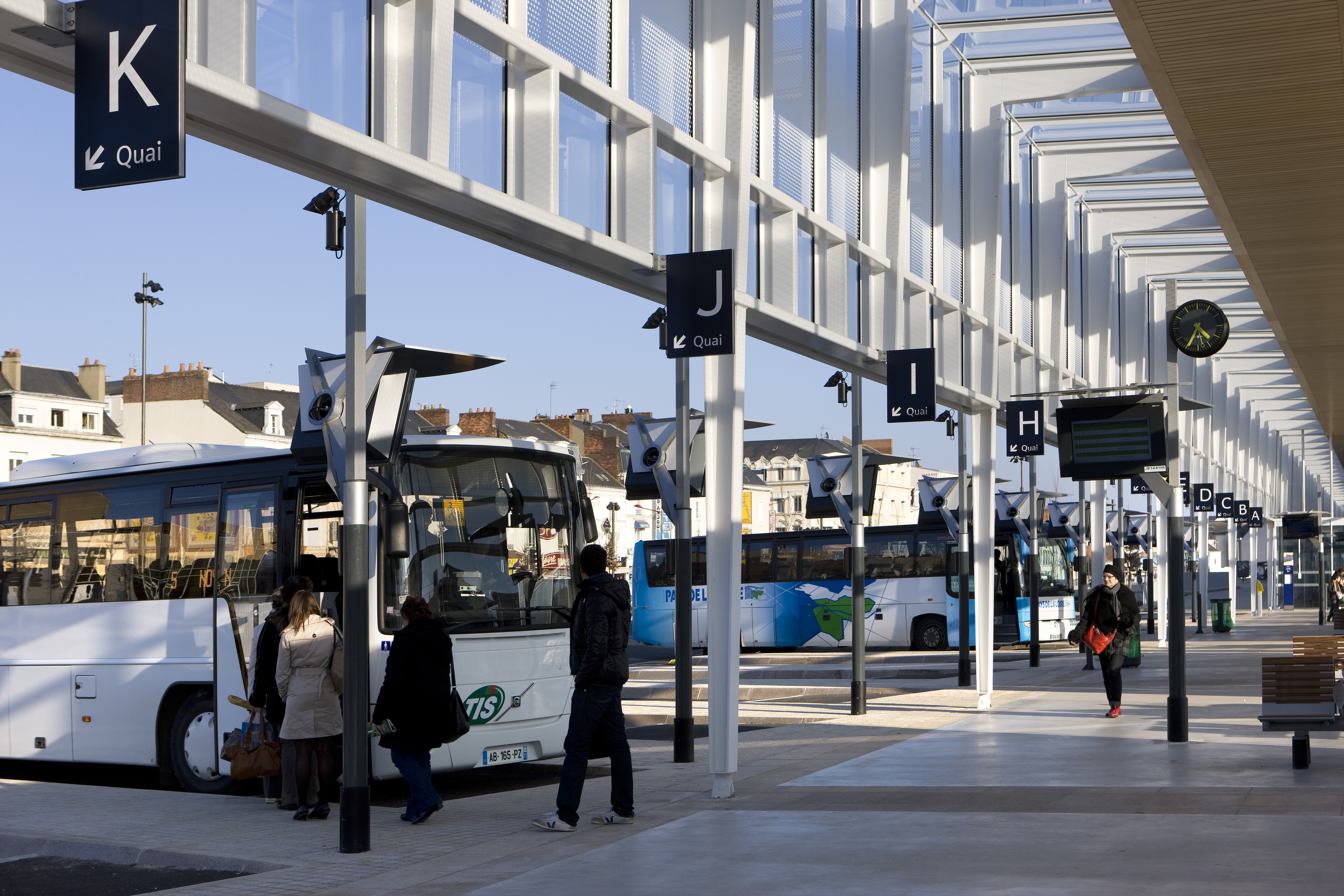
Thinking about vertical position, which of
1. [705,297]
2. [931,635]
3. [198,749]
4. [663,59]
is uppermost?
[663,59]

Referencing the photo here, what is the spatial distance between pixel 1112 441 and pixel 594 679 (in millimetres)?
7085

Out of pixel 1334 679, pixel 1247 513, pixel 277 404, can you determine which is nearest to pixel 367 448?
pixel 1334 679

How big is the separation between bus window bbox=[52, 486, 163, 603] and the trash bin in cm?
1754

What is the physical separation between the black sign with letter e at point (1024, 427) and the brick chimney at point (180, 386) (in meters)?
66.6

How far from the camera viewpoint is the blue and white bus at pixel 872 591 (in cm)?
3412

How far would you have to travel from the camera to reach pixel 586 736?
Result: 9430mm

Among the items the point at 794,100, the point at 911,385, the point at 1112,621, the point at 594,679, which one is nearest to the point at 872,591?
the point at 1112,621

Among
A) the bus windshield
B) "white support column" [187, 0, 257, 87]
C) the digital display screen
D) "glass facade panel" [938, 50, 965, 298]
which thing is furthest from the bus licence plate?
"glass facade panel" [938, 50, 965, 298]

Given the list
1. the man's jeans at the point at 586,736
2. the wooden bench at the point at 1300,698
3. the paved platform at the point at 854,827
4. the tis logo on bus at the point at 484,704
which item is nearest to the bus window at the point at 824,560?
the paved platform at the point at 854,827

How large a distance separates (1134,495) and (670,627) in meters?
18.1

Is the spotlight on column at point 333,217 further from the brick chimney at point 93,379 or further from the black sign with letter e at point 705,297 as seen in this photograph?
the brick chimney at point 93,379

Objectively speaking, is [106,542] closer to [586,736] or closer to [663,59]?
[586,736]

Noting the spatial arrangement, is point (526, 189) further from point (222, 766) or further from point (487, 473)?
point (222, 766)

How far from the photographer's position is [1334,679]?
1188 centimetres
